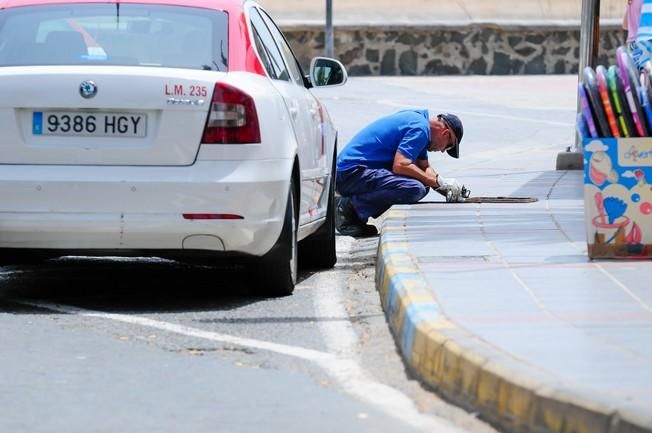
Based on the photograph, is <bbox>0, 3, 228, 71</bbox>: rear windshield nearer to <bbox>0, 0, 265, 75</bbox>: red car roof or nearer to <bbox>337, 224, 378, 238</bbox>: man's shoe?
<bbox>0, 0, 265, 75</bbox>: red car roof

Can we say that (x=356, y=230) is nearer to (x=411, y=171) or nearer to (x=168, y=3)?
(x=411, y=171)

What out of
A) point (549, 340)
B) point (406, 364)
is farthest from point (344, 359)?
point (549, 340)

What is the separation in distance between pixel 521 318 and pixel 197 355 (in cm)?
134

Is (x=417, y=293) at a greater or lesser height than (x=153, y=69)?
lesser

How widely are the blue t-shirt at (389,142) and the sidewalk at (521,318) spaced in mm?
799

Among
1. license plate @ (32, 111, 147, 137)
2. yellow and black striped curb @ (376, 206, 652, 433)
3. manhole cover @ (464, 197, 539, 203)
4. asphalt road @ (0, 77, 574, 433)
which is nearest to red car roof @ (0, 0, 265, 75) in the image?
license plate @ (32, 111, 147, 137)

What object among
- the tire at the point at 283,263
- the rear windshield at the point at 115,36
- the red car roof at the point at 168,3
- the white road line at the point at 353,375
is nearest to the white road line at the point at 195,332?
the white road line at the point at 353,375

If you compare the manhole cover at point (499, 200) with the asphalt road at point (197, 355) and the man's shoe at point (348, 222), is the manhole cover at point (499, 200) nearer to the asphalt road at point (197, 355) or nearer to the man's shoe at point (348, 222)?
the man's shoe at point (348, 222)

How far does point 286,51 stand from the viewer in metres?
9.46

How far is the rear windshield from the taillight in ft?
0.70

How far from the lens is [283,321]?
7.50m

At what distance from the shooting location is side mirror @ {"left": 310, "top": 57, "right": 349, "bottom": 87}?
32.3 feet

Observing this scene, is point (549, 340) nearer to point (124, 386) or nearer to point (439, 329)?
point (439, 329)

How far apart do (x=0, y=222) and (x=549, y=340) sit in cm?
293
